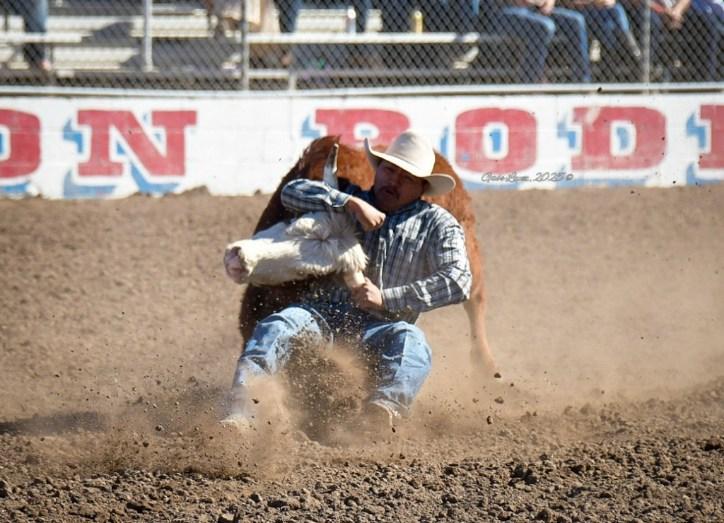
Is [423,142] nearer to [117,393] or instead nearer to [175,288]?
[117,393]

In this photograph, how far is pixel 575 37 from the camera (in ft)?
38.2

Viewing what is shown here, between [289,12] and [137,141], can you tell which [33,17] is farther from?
[289,12]

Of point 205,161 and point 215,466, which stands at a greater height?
point 215,466

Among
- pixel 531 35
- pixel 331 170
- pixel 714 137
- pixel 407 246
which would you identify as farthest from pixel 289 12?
pixel 407 246

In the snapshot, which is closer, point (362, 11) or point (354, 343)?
point (354, 343)

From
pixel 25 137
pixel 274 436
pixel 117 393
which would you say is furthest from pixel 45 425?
pixel 25 137

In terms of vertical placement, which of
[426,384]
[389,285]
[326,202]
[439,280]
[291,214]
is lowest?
[426,384]

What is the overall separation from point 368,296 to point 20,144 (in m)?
6.28

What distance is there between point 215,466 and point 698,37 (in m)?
9.03

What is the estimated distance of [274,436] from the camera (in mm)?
4781

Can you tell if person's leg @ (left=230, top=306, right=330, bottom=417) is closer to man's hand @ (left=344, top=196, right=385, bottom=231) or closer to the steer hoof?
the steer hoof

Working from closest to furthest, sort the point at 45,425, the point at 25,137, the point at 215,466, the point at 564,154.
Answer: the point at 215,466, the point at 45,425, the point at 25,137, the point at 564,154

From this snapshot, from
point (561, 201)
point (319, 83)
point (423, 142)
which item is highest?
point (423, 142)

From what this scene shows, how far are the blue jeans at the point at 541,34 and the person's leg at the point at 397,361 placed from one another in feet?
22.0
